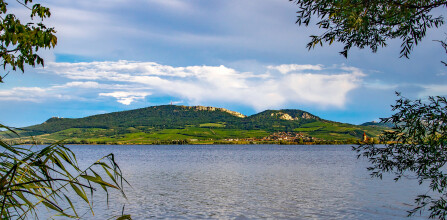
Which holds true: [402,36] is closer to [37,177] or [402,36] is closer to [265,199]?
[37,177]

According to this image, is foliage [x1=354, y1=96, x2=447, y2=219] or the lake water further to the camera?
the lake water

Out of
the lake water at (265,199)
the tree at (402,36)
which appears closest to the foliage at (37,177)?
the tree at (402,36)

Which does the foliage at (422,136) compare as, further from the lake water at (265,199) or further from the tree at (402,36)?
the lake water at (265,199)

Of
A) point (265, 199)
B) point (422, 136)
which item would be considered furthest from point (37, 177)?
point (265, 199)

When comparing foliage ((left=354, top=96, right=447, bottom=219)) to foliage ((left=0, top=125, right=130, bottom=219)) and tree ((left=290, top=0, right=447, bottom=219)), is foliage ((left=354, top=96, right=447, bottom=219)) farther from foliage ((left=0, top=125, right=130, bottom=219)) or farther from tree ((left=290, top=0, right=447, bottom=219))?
foliage ((left=0, top=125, right=130, bottom=219))

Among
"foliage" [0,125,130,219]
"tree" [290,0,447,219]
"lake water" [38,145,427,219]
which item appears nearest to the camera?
"foliage" [0,125,130,219]

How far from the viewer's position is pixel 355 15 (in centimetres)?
1045

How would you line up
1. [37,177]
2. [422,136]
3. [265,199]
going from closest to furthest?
[37,177] < [422,136] < [265,199]

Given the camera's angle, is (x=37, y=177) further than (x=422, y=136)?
No

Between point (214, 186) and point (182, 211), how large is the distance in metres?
13.5

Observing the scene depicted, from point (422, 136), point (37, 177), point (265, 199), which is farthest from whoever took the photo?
point (265, 199)

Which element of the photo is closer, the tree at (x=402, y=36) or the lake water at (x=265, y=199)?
the tree at (x=402, y=36)

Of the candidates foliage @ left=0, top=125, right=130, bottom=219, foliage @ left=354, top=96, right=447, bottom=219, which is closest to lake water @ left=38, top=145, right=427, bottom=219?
foliage @ left=354, top=96, right=447, bottom=219

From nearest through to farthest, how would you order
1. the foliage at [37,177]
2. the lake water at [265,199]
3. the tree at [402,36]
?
the foliage at [37,177]
the tree at [402,36]
the lake water at [265,199]
